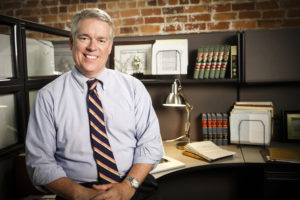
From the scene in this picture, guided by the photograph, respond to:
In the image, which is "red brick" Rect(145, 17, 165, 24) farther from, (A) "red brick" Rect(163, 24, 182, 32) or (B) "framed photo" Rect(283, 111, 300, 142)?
(B) "framed photo" Rect(283, 111, 300, 142)

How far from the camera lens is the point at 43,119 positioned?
1277mm

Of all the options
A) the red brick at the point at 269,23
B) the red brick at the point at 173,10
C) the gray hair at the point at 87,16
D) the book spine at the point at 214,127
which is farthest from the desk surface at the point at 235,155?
the red brick at the point at 173,10

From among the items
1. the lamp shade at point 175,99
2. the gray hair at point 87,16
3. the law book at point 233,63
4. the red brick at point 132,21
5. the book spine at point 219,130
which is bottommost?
the book spine at point 219,130

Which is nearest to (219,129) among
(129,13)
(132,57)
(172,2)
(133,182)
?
(132,57)

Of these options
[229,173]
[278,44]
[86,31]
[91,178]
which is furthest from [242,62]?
[91,178]

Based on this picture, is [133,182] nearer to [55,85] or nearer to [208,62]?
[55,85]

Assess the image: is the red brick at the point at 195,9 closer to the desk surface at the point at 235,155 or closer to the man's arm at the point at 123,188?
the desk surface at the point at 235,155

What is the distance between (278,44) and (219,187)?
1.28 metres

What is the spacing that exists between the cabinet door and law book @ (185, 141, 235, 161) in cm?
58

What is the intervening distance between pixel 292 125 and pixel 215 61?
805mm

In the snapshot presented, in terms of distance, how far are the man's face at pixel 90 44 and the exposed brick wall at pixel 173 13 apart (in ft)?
5.51

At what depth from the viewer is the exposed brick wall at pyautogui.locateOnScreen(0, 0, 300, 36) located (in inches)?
107

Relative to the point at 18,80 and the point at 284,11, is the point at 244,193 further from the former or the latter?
the point at 18,80

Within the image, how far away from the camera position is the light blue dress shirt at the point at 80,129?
1261 mm
